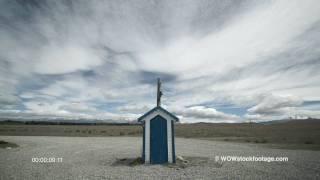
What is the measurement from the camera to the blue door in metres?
14.8

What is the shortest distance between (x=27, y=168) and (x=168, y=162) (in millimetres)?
7751

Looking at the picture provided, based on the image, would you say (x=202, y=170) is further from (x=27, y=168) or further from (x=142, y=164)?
(x=27, y=168)

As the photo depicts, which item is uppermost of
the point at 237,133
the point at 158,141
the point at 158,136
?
the point at 158,136

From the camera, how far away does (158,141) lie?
14883 mm

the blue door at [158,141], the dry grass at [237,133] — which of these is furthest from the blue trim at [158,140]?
the dry grass at [237,133]

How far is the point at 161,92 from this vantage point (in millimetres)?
16062

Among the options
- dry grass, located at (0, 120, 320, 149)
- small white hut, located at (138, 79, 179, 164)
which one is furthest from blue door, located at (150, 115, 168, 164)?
dry grass, located at (0, 120, 320, 149)

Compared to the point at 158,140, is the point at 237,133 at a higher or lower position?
lower

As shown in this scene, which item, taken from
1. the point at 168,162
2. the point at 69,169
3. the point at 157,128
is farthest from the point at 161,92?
the point at 69,169

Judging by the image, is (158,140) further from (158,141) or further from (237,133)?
(237,133)

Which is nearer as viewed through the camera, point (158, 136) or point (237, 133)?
point (158, 136)

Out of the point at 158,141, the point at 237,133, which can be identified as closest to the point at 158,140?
the point at 158,141

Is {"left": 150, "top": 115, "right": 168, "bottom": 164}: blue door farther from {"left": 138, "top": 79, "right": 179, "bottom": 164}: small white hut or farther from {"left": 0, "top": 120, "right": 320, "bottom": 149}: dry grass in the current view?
Result: {"left": 0, "top": 120, "right": 320, "bottom": 149}: dry grass

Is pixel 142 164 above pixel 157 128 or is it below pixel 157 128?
below
